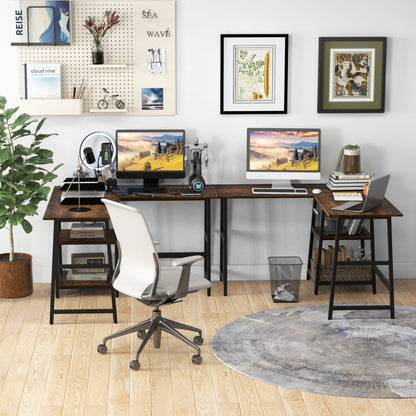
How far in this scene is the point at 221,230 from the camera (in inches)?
219

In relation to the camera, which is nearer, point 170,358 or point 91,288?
point 170,358

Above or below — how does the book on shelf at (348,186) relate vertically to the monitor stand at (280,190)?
above

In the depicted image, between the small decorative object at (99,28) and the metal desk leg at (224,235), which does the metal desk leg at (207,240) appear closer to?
the metal desk leg at (224,235)

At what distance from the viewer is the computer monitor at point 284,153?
5.50 metres

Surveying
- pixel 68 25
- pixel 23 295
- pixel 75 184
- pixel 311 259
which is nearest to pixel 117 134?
pixel 75 184

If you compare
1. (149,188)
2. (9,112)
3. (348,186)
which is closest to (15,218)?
(9,112)

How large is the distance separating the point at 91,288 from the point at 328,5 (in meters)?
2.73

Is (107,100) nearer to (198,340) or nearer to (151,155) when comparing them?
(151,155)

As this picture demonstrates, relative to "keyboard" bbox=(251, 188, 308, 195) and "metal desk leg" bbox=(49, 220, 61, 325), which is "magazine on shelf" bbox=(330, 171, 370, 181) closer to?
"keyboard" bbox=(251, 188, 308, 195)

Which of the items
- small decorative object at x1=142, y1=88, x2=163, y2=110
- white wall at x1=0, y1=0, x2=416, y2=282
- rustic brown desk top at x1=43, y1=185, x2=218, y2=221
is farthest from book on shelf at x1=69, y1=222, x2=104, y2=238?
small decorative object at x1=142, y1=88, x2=163, y2=110

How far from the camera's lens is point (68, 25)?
532cm

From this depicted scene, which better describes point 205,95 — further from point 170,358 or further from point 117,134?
point 170,358

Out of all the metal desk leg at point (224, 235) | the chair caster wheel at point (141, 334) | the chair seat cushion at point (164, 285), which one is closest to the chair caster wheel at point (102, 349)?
the chair caster wheel at point (141, 334)

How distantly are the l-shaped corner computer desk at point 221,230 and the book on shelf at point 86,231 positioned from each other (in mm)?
61
